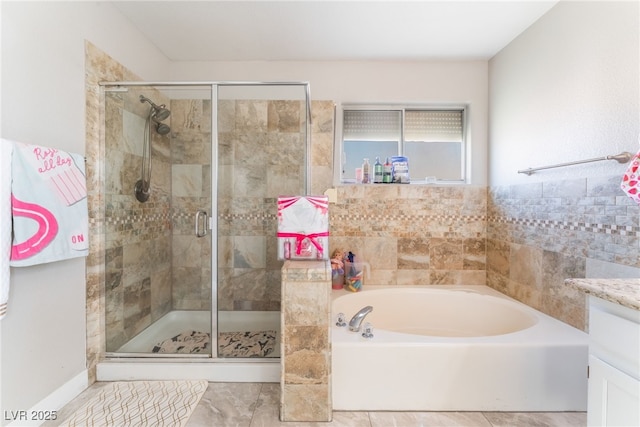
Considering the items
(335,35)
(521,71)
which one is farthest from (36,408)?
(521,71)

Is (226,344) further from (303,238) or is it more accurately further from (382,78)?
(382,78)

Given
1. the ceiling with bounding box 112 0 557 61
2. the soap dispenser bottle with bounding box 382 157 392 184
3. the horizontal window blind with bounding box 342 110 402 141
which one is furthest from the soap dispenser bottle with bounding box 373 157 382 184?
the ceiling with bounding box 112 0 557 61

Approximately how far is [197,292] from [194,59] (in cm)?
194

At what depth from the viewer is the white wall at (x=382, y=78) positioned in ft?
8.30

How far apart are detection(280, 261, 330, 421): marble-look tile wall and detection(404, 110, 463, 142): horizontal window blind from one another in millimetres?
1827

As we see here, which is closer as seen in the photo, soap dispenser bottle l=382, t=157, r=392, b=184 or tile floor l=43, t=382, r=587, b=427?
→ tile floor l=43, t=382, r=587, b=427

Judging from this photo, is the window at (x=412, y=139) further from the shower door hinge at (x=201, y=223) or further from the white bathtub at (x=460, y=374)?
the white bathtub at (x=460, y=374)

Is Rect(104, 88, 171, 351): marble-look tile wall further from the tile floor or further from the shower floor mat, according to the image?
the tile floor

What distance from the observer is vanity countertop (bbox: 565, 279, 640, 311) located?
82cm

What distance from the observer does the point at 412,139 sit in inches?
106

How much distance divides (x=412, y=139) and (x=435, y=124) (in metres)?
0.25

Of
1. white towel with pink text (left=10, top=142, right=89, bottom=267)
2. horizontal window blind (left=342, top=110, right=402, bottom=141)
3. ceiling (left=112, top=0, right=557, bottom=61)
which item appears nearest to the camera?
white towel with pink text (left=10, top=142, right=89, bottom=267)

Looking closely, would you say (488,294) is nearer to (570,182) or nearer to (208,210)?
(570,182)

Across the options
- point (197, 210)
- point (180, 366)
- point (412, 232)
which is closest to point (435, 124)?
point (412, 232)
